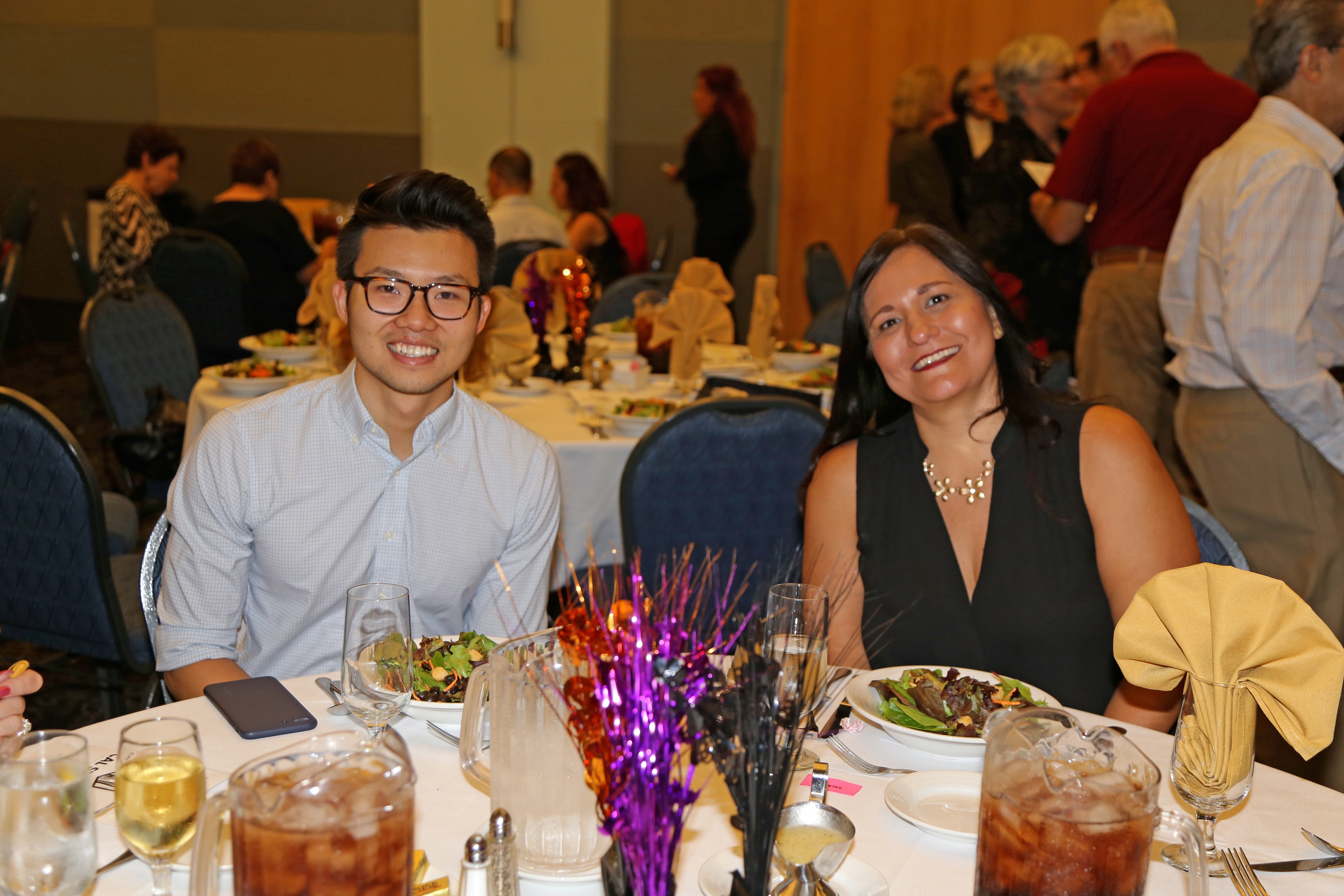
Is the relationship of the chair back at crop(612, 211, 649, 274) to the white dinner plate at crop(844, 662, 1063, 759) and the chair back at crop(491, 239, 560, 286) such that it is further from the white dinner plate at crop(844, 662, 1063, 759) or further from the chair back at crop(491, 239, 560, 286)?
the white dinner plate at crop(844, 662, 1063, 759)

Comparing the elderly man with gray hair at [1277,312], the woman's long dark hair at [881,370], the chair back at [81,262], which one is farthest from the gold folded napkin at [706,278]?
the chair back at [81,262]

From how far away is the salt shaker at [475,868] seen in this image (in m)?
0.90

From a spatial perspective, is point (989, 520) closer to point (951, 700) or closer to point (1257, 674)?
point (951, 700)

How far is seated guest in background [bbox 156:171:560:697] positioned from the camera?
6.27 feet

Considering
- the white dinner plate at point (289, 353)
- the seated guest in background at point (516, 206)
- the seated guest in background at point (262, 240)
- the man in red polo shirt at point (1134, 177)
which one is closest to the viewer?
the white dinner plate at point (289, 353)

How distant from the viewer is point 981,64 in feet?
20.4

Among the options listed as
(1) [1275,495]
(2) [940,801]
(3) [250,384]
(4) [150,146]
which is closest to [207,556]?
(2) [940,801]

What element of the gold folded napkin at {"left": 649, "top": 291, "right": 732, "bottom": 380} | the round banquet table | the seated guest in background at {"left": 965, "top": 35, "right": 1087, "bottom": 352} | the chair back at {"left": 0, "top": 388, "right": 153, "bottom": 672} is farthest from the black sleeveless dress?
the seated guest in background at {"left": 965, "top": 35, "right": 1087, "bottom": 352}

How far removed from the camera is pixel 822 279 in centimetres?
654

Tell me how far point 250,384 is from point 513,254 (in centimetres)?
261

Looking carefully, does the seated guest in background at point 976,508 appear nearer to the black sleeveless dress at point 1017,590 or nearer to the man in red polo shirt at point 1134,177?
the black sleeveless dress at point 1017,590

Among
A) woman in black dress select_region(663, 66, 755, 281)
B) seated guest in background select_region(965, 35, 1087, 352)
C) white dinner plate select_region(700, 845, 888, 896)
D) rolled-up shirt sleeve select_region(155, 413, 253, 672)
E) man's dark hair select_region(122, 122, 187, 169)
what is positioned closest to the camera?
white dinner plate select_region(700, 845, 888, 896)

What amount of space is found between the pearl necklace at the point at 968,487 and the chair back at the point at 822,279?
4432 mm

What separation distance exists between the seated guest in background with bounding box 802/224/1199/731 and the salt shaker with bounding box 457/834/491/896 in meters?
1.10
